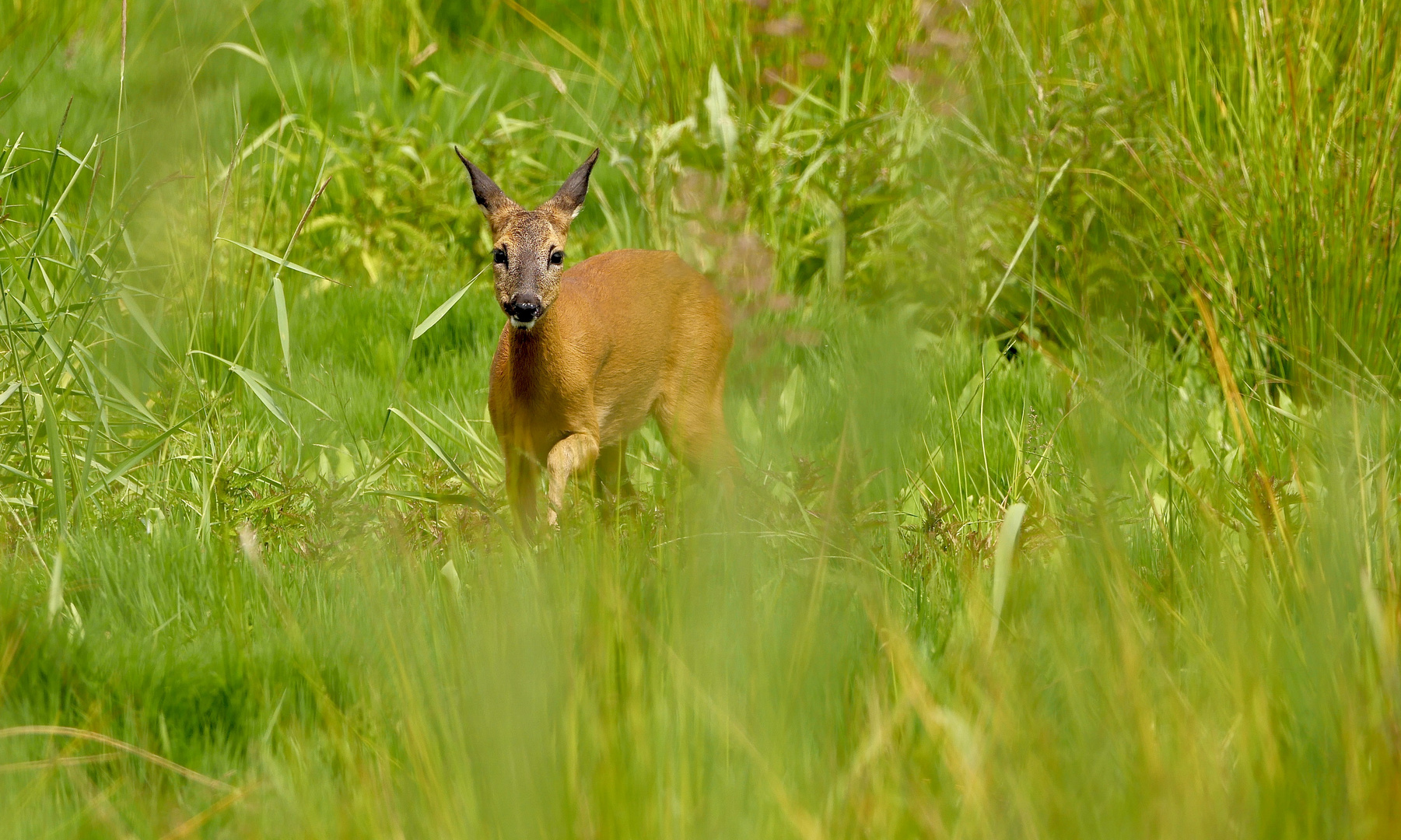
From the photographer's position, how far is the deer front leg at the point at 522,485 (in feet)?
12.2

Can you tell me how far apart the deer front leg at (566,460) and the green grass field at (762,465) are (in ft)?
0.76

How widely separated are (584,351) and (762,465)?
1.76m

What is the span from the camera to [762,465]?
2447 mm

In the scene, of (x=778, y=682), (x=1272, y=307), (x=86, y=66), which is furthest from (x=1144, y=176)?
(x=86, y=66)

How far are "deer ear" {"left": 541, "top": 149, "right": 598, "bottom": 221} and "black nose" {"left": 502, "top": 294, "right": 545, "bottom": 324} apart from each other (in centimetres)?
38

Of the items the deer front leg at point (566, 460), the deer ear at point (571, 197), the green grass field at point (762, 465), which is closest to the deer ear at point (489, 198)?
the deer ear at point (571, 197)

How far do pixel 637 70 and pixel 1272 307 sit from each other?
3.32 meters

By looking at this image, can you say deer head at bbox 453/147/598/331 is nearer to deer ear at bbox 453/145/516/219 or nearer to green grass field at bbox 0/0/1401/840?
deer ear at bbox 453/145/516/219

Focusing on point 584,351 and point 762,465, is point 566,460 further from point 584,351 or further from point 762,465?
point 762,465

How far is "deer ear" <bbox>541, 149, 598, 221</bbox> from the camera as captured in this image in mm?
3979

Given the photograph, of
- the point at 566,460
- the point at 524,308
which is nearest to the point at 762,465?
the point at 524,308

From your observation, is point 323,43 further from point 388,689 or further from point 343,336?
point 388,689

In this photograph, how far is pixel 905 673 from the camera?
1.92m

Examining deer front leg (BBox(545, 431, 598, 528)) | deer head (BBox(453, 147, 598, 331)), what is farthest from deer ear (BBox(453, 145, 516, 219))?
deer front leg (BBox(545, 431, 598, 528))
